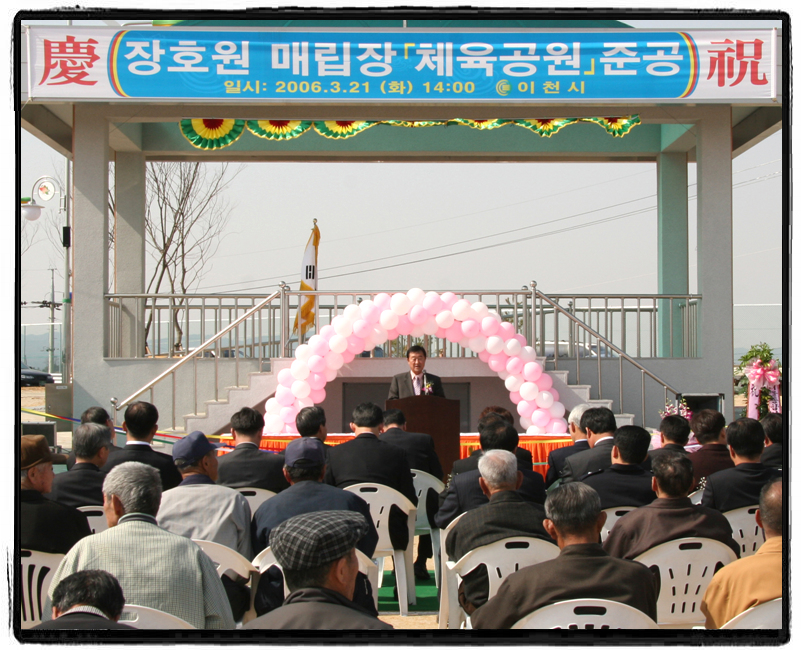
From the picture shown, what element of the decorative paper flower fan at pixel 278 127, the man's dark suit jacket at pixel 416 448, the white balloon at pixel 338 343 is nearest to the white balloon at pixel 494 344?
the white balloon at pixel 338 343

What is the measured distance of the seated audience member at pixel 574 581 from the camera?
117 inches

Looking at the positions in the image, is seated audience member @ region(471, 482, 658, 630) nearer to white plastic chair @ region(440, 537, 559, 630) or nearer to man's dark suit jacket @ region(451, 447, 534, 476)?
white plastic chair @ region(440, 537, 559, 630)

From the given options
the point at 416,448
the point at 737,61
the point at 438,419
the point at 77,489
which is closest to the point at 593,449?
the point at 416,448

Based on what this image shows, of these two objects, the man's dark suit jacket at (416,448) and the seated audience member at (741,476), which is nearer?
the seated audience member at (741,476)

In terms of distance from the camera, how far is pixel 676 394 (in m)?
10.7

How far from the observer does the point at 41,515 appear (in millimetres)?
3928

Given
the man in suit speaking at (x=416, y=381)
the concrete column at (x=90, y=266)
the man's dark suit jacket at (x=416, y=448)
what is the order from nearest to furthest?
1. the man's dark suit jacket at (x=416, y=448)
2. the man in suit speaking at (x=416, y=381)
3. the concrete column at (x=90, y=266)

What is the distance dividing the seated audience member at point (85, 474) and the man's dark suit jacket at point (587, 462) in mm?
2743

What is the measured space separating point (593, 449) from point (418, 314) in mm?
4932

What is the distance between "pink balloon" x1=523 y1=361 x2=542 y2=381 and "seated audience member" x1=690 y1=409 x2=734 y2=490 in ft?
15.0

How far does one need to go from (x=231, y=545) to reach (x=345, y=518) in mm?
1640

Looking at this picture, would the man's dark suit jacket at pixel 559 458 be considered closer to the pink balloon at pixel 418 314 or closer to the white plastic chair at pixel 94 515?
the white plastic chair at pixel 94 515

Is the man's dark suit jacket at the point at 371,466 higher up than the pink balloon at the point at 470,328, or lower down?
lower down

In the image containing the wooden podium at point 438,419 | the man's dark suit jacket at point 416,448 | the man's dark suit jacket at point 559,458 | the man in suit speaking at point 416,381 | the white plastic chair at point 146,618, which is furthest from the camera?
the man in suit speaking at point 416,381
